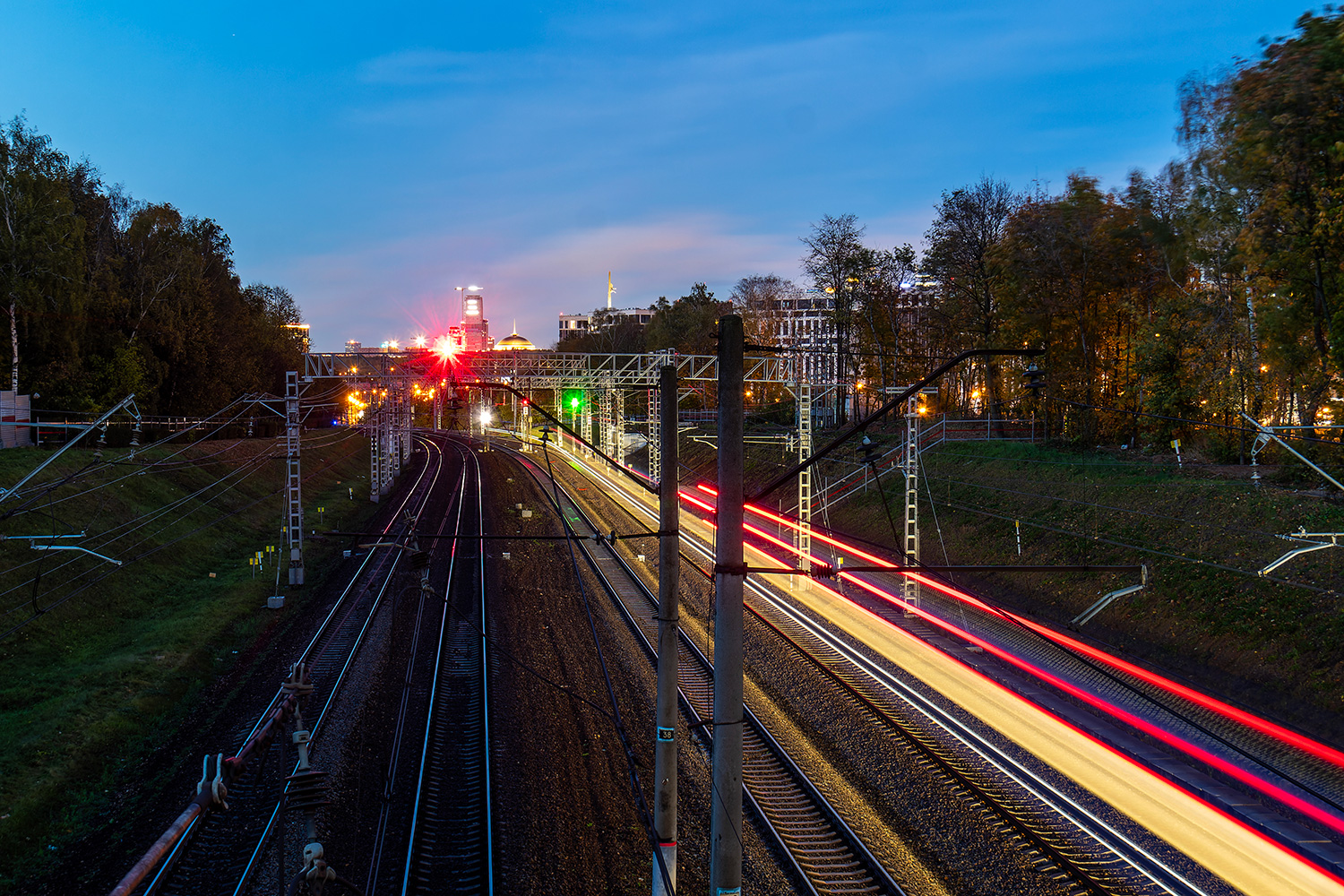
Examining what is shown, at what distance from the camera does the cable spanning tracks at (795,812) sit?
29.8 feet

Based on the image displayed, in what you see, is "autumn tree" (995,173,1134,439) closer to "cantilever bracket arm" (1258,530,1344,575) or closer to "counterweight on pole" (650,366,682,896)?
"cantilever bracket arm" (1258,530,1344,575)

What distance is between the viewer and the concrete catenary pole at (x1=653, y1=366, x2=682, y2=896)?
7.55 meters

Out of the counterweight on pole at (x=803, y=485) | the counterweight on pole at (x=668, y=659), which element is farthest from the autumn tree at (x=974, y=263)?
the counterweight on pole at (x=668, y=659)

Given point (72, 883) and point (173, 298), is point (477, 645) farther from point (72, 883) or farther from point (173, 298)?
point (173, 298)

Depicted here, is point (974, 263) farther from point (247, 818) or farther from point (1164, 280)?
point (247, 818)

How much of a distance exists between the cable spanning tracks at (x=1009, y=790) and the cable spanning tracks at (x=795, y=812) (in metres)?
2.00

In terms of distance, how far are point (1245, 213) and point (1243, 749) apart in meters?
15.9

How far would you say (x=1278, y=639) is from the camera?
15.6 m

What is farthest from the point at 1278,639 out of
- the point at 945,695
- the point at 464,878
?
the point at 464,878

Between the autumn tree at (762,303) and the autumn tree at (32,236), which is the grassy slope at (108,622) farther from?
the autumn tree at (762,303)

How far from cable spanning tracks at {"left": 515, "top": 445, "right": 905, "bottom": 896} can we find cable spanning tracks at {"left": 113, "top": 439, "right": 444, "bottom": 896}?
5352 mm

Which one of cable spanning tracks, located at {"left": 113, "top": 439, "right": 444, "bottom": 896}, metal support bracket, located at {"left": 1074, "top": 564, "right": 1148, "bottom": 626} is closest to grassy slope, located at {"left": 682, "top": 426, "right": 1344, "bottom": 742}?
metal support bracket, located at {"left": 1074, "top": 564, "right": 1148, "bottom": 626}

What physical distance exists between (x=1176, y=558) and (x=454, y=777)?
673 inches

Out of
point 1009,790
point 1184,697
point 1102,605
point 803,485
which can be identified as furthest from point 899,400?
point 803,485
